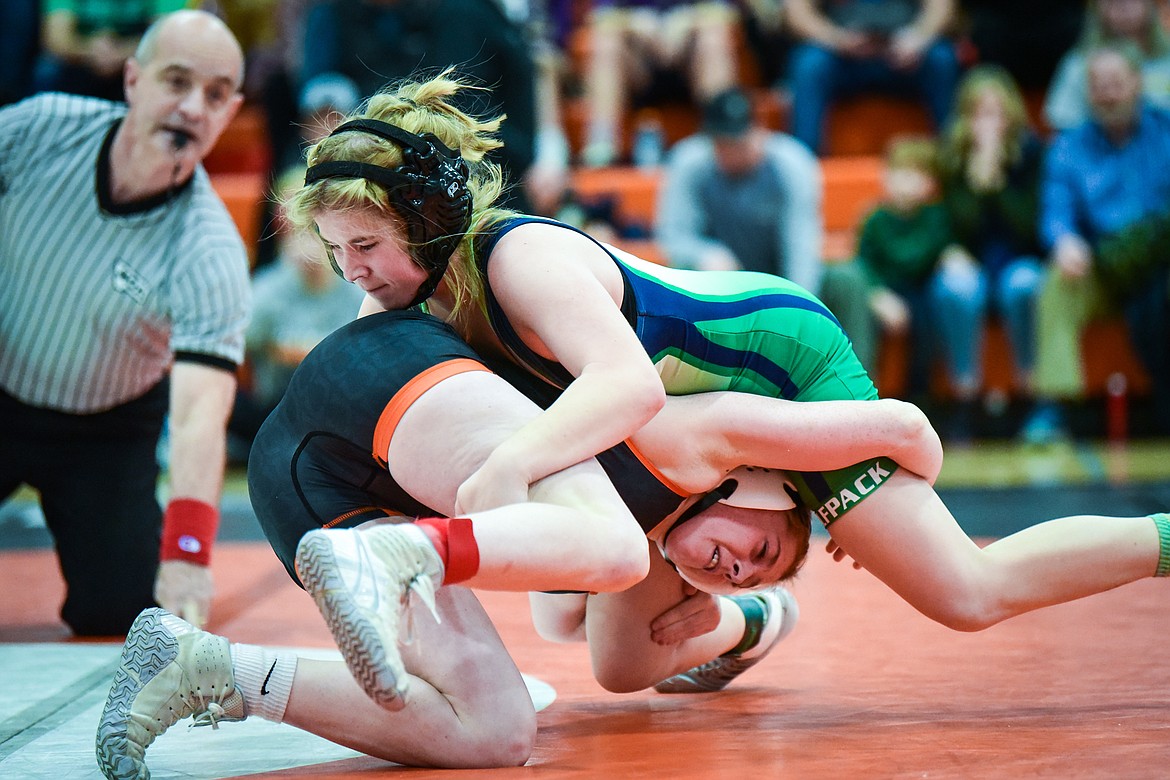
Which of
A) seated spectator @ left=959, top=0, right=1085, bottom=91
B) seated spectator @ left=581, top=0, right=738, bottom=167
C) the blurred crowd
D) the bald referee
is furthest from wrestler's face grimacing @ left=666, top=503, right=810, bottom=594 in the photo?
seated spectator @ left=959, top=0, right=1085, bottom=91

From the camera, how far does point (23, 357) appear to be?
3.37m

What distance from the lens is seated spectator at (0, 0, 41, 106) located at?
249 inches

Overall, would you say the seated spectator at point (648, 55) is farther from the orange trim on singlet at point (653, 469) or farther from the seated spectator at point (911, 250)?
the orange trim on singlet at point (653, 469)

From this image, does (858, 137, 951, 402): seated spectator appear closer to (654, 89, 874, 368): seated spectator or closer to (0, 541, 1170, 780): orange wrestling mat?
(654, 89, 874, 368): seated spectator

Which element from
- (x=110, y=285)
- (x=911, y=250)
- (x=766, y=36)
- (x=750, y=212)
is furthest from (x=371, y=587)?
(x=766, y=36)

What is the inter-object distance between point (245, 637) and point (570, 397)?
149 centimetres

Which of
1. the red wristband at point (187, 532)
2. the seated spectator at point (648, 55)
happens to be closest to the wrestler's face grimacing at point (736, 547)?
the red wristband at point (187, 532)

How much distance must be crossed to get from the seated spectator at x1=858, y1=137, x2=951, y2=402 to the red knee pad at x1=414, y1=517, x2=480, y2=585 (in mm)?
5148

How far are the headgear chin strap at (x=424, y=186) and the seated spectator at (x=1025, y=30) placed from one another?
20.2ft

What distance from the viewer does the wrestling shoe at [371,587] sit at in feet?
5.67

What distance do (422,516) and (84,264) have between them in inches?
58.1

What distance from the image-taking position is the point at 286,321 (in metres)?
6.56

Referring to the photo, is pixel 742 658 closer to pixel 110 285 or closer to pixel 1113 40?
pixel 110 285

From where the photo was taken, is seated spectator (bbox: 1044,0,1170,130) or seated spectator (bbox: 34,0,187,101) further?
seated spectator (bbox: 1044,0,1170,130)
